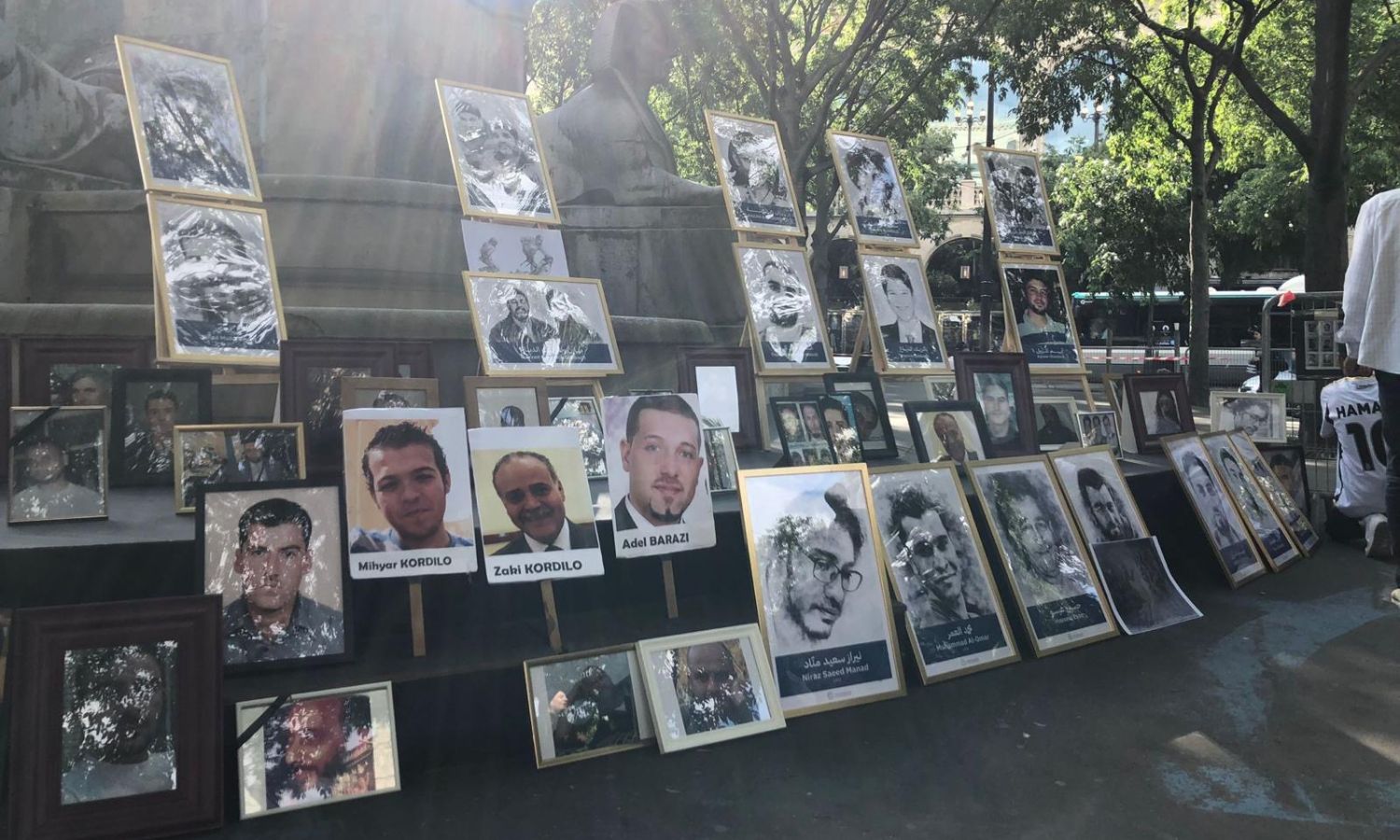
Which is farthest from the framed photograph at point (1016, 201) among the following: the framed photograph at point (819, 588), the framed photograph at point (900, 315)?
the framed photograph at point (819, 588)

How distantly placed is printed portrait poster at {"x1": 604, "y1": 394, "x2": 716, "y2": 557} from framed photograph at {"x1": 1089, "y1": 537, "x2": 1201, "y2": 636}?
6.41ft

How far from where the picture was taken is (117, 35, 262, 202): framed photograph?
17.9ft

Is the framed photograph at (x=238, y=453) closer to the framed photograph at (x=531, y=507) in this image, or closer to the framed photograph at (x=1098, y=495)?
the framed photograph at (x=531, y=507)

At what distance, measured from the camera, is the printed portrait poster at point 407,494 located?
375 centimetres

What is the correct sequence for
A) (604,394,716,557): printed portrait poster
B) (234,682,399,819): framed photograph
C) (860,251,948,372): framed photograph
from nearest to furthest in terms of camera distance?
(234,682,399,819): framed photograph
(604,394,716,557): printed portrait poster
(860,251,948,372): framed photograph

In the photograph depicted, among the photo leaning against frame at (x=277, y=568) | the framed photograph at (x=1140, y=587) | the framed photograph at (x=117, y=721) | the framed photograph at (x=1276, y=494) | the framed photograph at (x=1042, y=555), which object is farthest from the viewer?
the framed photograph at (x=1276, y=494)

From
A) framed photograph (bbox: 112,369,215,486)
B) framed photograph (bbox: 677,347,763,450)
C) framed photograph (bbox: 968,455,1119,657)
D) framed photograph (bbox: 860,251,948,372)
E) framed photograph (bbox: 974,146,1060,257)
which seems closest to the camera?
framed photograph (bbox: 968,455,1119,657)

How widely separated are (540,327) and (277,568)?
2251mm

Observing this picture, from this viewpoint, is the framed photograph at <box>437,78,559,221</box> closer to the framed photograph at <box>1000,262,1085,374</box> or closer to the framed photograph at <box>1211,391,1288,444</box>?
the framed photograph at <box>1000,262,1085,374</box>

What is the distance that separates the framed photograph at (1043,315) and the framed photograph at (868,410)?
146 centimetres

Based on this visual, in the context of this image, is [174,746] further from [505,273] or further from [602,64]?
[602,64]

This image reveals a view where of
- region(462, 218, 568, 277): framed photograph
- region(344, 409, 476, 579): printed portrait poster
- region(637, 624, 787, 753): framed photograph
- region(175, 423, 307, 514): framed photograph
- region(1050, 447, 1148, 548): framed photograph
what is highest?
region(462, 218, 568, 277): framed photograph

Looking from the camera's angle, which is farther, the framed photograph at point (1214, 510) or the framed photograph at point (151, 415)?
the framed photograph at point (1214, 510)

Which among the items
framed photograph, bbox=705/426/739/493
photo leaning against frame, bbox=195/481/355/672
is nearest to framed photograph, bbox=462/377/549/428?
framed photograph, bbox=705/426/739/493
